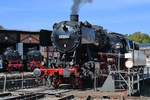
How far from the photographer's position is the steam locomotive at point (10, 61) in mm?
27605

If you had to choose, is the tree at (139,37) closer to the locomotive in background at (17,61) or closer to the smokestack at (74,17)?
the locomotive in background at (17,61)

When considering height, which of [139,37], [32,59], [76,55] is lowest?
[76,55]

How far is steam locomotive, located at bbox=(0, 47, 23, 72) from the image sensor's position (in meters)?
27.6

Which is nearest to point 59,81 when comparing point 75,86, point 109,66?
point 75,86

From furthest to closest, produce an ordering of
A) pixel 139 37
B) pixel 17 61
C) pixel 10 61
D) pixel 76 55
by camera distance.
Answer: pixel 139 37, pixel 17 61, pixel 10 61, pixel 76 55

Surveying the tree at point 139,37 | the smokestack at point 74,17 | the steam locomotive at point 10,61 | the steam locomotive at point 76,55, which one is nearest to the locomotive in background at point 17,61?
the steam locomotive at point 10,61

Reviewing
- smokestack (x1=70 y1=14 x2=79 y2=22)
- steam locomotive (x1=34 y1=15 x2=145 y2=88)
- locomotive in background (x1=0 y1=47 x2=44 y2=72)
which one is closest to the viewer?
steam locomotive (x1=34 y1=15 x2=145 y2=88)

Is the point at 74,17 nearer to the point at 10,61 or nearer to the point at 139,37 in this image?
the point at 10,61

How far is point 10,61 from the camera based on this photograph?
91.8 feet

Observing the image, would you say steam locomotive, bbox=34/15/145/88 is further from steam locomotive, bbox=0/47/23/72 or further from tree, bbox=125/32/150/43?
tree, bbox=125/32/150/43

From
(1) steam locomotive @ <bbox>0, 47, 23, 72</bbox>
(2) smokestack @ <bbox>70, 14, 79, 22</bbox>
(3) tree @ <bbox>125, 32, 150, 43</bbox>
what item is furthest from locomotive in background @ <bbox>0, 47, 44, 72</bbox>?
(3) tree @ <bbox>125, 32, 150, 43</bbox>

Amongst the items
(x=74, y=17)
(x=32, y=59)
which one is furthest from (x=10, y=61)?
(x=74, y=17)

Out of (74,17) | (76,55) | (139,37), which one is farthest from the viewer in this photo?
(139,37)

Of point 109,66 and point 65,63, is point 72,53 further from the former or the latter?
point 109,66
